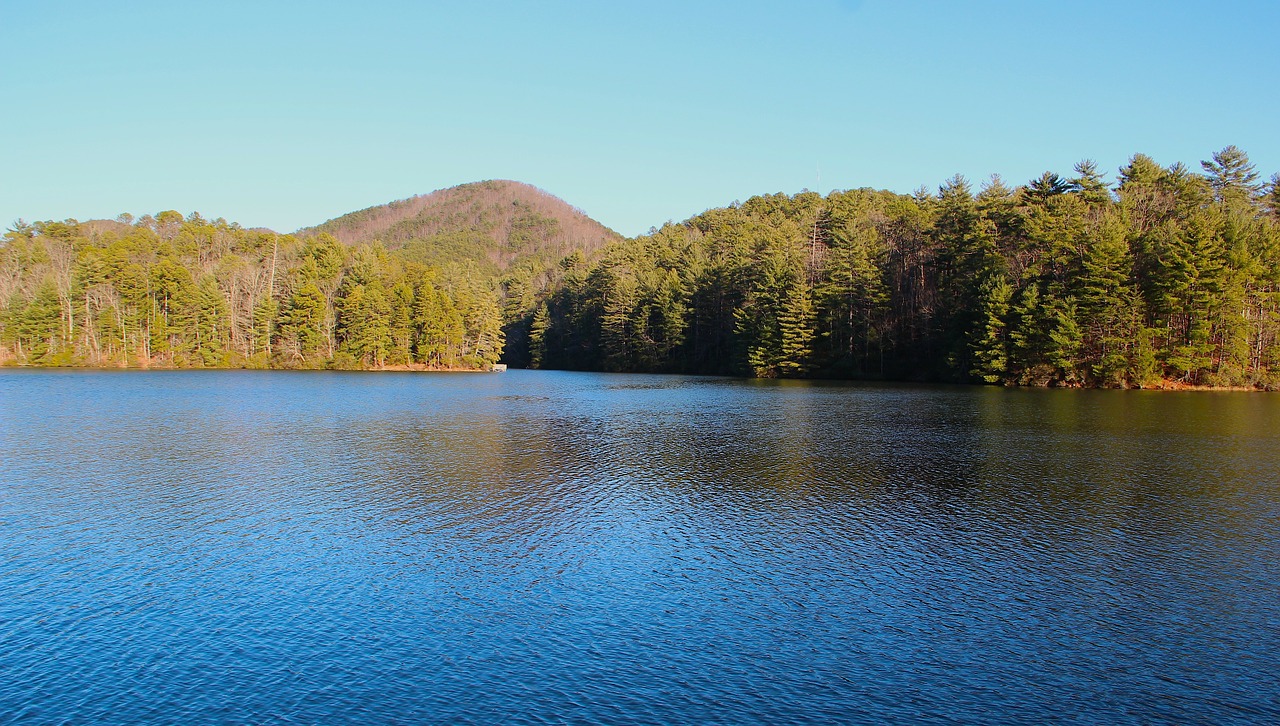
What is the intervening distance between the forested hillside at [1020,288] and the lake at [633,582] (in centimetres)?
3453

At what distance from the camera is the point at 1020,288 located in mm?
60844

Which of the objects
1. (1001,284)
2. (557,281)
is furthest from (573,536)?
(557,281)

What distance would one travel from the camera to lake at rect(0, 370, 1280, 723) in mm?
7793

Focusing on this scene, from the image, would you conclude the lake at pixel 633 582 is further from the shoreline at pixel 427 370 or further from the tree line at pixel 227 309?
the tree line at pixel 227 309

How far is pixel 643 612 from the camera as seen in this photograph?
33.3 ft

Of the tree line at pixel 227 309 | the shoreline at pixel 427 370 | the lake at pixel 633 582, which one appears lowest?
the lake at pixel 633 582

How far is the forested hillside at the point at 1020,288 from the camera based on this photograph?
53.9m

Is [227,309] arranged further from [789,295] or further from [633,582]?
[633,582]

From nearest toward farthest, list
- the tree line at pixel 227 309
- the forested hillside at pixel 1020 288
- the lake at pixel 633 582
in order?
1. the lake at pixel 633 582
2. the forested hillside at pixel 1020 288
3. the tree line at pixel 227 309

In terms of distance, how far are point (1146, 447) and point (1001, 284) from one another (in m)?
36.8

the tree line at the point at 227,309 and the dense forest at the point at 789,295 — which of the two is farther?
the tree line at the point at 227,309

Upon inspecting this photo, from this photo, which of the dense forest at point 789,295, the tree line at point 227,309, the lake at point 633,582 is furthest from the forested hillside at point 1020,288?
the lake at point 633,582

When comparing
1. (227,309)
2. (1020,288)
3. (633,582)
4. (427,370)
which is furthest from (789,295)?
(633,582)

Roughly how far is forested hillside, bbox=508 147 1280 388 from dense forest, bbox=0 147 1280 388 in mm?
192
